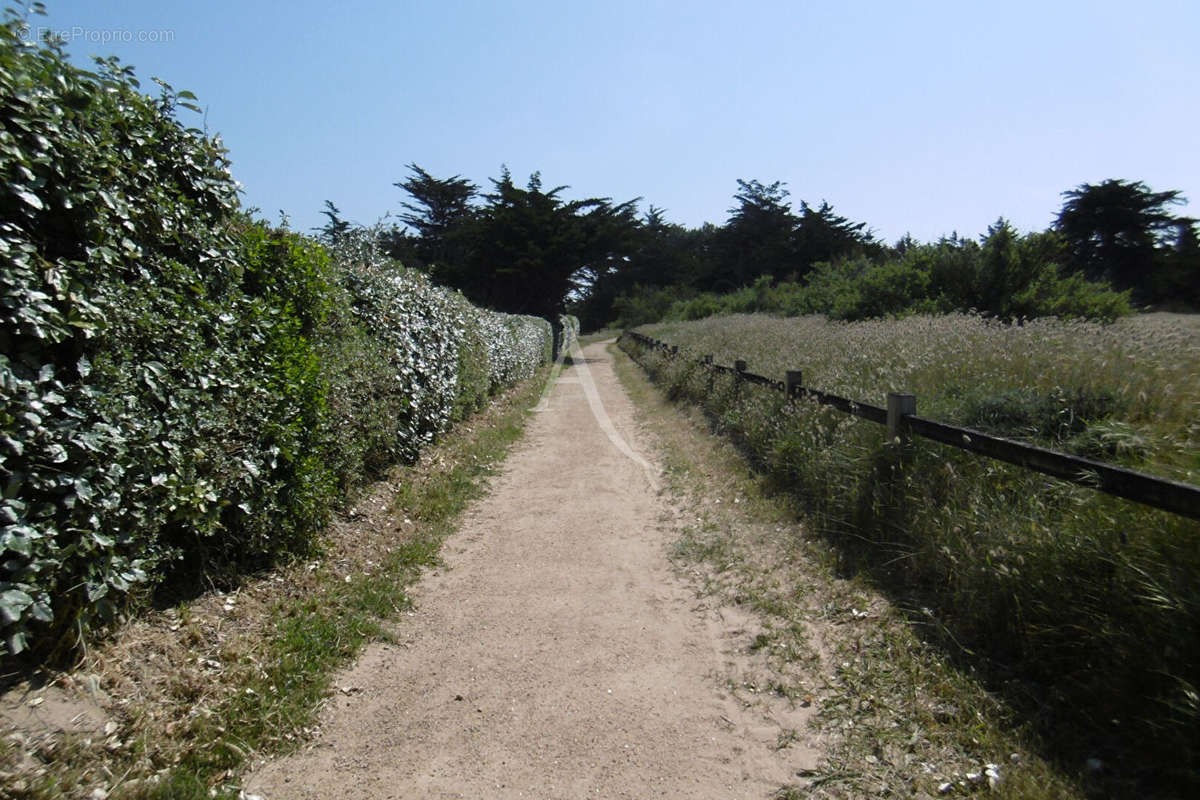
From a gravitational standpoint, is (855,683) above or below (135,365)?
A: below

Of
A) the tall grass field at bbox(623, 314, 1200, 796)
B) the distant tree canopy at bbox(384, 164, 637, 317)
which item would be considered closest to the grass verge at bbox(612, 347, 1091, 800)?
the tall grass field at bbox(623, 314, 1200, 796)

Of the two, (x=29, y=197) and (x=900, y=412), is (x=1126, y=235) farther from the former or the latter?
(x=29, y=197)

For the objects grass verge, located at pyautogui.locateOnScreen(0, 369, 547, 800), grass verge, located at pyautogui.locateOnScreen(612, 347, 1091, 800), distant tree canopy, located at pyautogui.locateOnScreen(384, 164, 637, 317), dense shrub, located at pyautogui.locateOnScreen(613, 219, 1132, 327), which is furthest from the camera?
distant tree canopy, located at pyautogui.locateOnScreen(384, 164, 637, 317)

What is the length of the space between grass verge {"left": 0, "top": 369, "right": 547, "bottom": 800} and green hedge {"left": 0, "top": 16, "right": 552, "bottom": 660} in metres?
0.23

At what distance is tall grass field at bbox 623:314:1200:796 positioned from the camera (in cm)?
276

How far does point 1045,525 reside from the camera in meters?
3.56

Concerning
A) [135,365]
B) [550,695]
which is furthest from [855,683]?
[135,365]

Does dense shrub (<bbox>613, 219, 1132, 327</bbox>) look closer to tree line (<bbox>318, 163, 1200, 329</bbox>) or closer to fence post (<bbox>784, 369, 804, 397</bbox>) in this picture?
tree line (<bbox>318, 163, 1200, 329</bbox>)

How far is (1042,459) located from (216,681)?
447cm

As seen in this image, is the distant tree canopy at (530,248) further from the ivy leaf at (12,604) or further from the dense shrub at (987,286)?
the ivy leaf at (12,604)

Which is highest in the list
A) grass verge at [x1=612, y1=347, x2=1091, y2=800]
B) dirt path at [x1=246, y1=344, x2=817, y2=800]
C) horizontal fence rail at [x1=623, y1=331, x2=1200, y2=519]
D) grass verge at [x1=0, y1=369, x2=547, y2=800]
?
horizontal fence rail at [x1=623, y1=331, x2=1200, y2=519]

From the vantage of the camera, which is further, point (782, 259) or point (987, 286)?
point (782, 259)

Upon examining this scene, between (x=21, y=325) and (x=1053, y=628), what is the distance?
4.69 meters

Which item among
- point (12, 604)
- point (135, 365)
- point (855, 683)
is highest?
point (135, 365)
